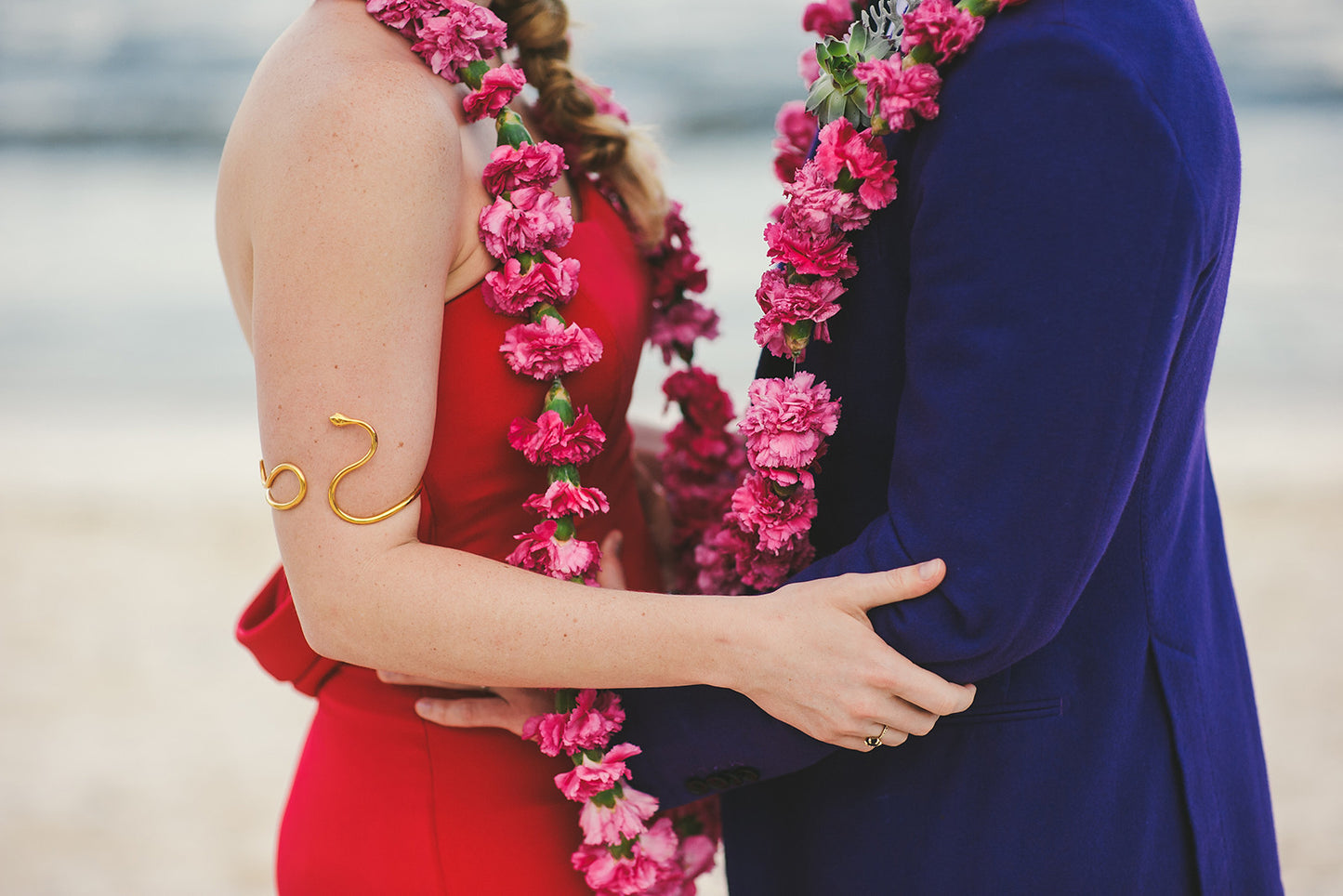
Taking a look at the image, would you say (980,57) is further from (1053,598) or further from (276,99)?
(276,99)

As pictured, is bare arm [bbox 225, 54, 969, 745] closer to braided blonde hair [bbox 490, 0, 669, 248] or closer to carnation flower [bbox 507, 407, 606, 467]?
carnation flower [bbox 507, 407, 606, 467]

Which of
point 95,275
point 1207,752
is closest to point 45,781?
point 1207,752

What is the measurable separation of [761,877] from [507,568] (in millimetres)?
578

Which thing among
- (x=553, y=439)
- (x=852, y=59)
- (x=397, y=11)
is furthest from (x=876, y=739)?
(x=397, y=11)

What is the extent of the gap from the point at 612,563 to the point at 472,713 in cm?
27

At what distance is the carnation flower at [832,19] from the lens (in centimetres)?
156

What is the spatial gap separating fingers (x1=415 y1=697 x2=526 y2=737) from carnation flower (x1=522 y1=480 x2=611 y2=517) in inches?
10.4

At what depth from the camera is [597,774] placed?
4.32 feet

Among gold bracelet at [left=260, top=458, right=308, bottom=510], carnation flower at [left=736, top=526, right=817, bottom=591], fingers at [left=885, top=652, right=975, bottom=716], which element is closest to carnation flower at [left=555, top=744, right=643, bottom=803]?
carnation flower at [left=736, top=526, right=817, bottom=591]

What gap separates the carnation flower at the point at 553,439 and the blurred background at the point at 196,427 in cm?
66

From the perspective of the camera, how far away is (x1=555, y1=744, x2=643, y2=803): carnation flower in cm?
131

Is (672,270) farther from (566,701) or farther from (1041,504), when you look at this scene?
(1041,504)

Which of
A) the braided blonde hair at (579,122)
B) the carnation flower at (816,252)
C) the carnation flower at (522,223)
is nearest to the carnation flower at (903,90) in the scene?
the carnation flower at (816,252)

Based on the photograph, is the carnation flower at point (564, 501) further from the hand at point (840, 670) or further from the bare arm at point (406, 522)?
the hand at point (840, 670)
